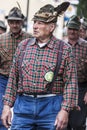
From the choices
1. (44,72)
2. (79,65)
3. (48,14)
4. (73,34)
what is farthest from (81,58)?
(44,72)

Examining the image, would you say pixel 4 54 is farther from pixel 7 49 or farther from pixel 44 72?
pixel 44 72

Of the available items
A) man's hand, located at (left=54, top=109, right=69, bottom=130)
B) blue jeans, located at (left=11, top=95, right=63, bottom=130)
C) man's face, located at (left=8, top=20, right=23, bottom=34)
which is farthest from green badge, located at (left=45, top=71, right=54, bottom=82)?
man's face, located at (left=8, top=20, right=23, bottom=34)

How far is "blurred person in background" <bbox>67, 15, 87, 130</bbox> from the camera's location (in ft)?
27.7

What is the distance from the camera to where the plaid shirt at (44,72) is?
6.06 metres

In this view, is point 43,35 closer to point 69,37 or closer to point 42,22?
point 42,22

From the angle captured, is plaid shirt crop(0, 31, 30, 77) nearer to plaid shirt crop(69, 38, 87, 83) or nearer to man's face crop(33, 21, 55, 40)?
plaid shirt crop(69, 38, 87, 83)

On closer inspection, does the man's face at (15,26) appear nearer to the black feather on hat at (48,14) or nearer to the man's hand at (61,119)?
the black feather on hat at (48,14)

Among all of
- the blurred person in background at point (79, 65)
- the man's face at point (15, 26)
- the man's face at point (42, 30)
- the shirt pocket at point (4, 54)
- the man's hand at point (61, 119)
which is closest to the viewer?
the man's hand at point (61, 119)

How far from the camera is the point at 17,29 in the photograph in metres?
8.61

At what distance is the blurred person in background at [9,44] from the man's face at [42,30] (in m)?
2.15

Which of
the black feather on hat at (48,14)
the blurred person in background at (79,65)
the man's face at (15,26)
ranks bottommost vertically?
the blurred person in background at (79,65)

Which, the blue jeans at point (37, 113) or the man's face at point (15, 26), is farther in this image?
the man's face at point (15, 26)

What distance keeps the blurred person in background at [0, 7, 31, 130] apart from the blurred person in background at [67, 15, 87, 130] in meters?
0.69

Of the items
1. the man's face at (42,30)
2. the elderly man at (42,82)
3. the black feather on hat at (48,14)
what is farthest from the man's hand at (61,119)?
the black feather on hat at (48,14)
